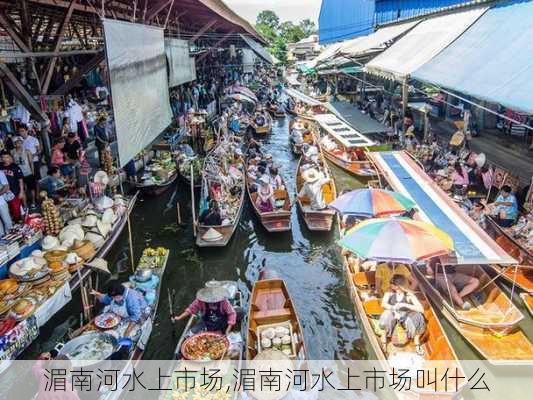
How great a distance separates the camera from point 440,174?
12938mm

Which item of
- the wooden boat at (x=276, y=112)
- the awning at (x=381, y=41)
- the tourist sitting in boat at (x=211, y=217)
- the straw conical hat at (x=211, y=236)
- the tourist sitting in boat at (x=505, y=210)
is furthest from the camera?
the wooden boat at (x=276, y=112)

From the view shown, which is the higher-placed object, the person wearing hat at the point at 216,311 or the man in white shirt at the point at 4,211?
the man in white shirt at the point at 4,211

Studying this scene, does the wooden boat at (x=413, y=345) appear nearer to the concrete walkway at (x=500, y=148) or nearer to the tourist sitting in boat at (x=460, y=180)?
the tourist sitting in boat at (x=460, y=180)

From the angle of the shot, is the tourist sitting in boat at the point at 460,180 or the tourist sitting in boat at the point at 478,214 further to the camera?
the tourist sitting in boat at the point at 460,180

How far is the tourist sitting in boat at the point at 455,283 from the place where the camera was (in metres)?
7.89

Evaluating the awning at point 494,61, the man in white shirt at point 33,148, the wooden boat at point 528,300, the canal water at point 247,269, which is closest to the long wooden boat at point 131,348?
the canal water at point 247,269

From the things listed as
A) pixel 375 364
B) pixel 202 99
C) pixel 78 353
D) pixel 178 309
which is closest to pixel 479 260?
pixel 375 364

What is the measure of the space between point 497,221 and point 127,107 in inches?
356

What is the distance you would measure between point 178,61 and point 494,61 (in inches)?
468

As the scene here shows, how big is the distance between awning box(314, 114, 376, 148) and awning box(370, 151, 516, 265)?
3131 millimetres

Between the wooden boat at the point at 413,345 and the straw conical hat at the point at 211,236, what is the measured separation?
379cm

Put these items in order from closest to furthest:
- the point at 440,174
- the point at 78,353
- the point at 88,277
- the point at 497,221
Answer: the point at 78,353, the point at 88,277, the point at 497,221, the point at 440,174

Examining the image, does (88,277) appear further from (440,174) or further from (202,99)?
(202,99)

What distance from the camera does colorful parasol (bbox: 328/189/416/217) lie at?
→ 888 centimetres
